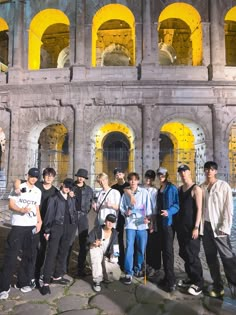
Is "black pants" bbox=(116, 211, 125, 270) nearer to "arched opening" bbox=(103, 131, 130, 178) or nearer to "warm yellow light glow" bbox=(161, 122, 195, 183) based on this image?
"warm yellow light glow" bbox=(161, 122, 195, 183)

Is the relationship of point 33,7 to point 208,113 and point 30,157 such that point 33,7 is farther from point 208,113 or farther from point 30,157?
point 208,113

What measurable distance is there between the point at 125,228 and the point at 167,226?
0.70m

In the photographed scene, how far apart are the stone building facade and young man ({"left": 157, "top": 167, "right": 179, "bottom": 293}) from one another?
862cm

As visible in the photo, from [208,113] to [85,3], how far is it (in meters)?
7.96

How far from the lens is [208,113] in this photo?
13.3m

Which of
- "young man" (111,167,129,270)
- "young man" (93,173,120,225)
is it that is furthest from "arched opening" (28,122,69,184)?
"young man" (93,173,120,225)

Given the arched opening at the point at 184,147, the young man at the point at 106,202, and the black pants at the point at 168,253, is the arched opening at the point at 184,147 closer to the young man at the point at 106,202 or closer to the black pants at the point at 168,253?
the young man at the point at 106,202

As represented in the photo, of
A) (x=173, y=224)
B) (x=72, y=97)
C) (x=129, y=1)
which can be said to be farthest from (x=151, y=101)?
(x=173, y=224)

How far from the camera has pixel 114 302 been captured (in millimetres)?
3744

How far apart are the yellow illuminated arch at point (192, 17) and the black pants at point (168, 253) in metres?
11.6

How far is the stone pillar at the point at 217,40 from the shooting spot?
13188 millimetres

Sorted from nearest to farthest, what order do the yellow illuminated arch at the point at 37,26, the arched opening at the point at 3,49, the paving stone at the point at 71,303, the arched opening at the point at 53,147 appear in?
the paving stone at the point at 71,303, the yellow illuminated arch at the point at 37,26, the arched opening at the point at 53,147, the arched opening at the point at 3,49

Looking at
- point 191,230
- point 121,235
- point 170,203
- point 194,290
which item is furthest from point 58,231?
point 194,290

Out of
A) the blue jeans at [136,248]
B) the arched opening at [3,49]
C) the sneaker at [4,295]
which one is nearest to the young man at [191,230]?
the blue jeans at [136,248]
